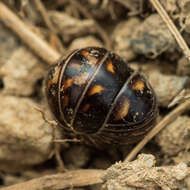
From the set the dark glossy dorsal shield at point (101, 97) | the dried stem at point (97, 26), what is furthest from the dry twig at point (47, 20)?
the dark glossy dorsal shield at point (101, 97)

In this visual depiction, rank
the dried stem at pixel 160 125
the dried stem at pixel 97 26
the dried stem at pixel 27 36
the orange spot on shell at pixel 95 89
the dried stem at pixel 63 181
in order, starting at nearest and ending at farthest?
1. the orange spot on shell at pixel 95 89
2. the dried stem at pixel 63 181
3. the dried stem at pixel 160 125
4. the dried stem at pixel 27 36
5. the dried stem at pixel 97 26

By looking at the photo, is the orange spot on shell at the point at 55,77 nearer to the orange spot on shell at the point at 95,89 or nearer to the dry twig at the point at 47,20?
the orange spot on shell at the point at 95,89

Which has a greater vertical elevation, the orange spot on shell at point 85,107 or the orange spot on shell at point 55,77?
the orange spot on shell at point 55,77

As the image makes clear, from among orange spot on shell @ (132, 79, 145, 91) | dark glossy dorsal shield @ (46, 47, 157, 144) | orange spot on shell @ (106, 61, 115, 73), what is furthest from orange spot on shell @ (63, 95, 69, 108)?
orange spot on shell @ (132, 79, 145, 91)

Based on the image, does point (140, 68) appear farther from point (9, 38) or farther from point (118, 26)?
point (9, 38)

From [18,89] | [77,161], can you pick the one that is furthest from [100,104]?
[18,89]

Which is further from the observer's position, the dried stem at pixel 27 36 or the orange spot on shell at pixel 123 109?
the dried stem at pixel 27 36

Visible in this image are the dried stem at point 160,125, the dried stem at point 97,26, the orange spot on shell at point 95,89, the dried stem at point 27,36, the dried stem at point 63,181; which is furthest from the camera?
the dried stem at point 97,26
